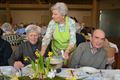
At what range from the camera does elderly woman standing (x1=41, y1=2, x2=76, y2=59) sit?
371 centimetres

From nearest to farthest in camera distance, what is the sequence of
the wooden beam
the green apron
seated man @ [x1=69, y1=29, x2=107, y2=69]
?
seated man @ [x1=69, y1=29, x2=107, y2=69]
the green apron
the wooden beam

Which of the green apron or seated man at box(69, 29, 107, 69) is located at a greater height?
the green apron

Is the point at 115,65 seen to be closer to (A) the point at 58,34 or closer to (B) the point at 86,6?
(A) the point at 58,34

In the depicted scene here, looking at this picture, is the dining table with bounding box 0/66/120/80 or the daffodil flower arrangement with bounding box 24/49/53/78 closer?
the daffodil flower arrangement with bounding box 24/49/53/78

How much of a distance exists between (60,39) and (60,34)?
0.06 metres

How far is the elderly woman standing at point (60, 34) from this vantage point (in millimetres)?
3710

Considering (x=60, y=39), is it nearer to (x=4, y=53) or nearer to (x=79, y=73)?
(x=4, y=53)

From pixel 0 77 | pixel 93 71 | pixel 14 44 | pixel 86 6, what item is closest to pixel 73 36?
pixel 93 71

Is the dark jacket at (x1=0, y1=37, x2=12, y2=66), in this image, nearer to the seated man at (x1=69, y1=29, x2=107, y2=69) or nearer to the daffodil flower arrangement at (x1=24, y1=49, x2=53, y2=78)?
the seated man at (x1=69, y1=29, x2=107, y2=69)

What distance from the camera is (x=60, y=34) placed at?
152 inches

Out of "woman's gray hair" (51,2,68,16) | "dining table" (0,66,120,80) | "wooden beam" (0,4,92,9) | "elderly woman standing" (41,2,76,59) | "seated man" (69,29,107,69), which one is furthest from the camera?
"wooden beam" (0,4,92,9)

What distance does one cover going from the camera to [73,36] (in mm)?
3764

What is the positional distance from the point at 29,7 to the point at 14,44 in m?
4.39

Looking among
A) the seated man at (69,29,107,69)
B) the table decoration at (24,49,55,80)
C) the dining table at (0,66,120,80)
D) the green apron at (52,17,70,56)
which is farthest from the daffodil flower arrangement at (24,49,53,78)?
the green apron at (52,17,70,56)
